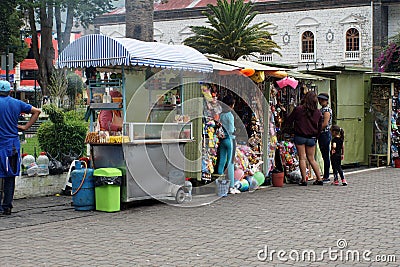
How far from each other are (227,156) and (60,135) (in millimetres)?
3235

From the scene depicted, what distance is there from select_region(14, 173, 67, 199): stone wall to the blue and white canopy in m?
2.10

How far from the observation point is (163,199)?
1162 cm

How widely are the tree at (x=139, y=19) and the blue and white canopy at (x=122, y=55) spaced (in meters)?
7.18

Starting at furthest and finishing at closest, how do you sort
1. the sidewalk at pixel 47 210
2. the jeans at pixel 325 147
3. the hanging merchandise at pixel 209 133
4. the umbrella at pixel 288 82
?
Result: the jeans at pixel 325 147 < the umbrella at pixel 288 82 < the hanging merchandise at pixel 209 133 < the sidewalk at pixel 47 210

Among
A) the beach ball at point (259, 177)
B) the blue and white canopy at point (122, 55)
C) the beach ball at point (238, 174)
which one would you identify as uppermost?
the blue and white canopy at point (122, 55)

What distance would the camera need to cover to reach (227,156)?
12945mm

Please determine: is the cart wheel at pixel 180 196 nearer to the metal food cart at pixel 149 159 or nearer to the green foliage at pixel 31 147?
the metal food cart at pixel 149 159

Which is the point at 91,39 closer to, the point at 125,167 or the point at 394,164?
the point at 125,167

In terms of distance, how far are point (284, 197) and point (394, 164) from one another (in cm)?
745

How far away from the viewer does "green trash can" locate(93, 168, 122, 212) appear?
10617mm

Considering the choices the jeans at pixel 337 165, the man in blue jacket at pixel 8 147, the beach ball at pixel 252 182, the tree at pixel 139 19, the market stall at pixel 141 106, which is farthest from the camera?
the tree at pixel 139 19

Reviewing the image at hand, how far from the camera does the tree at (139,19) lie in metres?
18.9

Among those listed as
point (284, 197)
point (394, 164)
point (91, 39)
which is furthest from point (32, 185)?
point (394, 164)

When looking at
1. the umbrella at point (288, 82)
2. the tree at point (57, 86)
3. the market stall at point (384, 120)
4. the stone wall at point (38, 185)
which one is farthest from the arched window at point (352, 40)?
the stone wall at point (38, 185)
